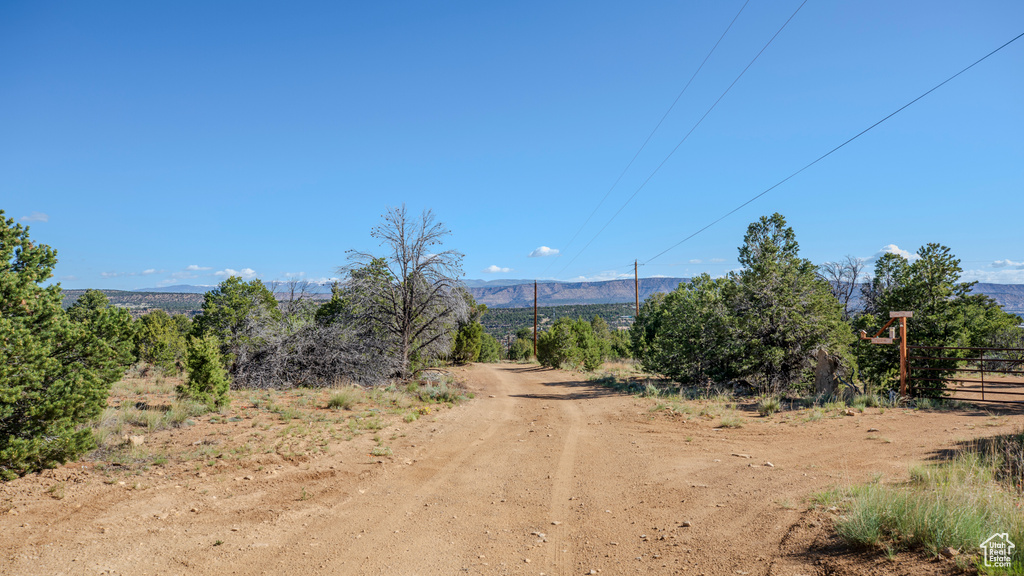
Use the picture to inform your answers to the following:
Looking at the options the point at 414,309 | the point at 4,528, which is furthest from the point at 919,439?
the point at 414,309

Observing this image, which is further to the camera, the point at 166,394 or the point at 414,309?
the point at 414,309

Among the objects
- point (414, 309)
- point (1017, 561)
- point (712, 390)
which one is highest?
point (414, 309)

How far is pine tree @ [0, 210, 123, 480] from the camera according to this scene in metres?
6.13

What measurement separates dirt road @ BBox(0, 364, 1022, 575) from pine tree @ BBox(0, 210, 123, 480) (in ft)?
1.38

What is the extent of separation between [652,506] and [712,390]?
12.0 meters

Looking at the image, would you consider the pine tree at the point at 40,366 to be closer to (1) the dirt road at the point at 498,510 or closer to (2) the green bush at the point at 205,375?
(1) the dirt road at the point at 498,510

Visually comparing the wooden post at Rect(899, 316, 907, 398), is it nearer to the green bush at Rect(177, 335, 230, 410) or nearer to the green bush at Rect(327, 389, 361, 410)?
the green bush at Rect(327, 389, 361, 410)

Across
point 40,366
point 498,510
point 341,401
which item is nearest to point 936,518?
point 498,510

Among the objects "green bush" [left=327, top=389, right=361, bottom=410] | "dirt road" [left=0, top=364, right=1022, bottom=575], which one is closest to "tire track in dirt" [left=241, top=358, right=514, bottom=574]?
"dirt road" [left=0, top=364, right=1022, bottom=575]

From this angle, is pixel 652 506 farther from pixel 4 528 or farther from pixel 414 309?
pixel 414 309

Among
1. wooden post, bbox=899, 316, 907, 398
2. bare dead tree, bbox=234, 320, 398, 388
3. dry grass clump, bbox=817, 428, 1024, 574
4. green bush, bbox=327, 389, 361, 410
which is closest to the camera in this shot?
dry grass clump, bbox=817, 428, 1024, 574

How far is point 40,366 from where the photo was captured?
634 centimetres

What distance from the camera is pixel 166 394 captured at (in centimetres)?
1295

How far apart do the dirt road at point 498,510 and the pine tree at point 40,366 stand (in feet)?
1.38
